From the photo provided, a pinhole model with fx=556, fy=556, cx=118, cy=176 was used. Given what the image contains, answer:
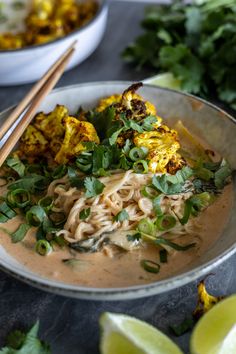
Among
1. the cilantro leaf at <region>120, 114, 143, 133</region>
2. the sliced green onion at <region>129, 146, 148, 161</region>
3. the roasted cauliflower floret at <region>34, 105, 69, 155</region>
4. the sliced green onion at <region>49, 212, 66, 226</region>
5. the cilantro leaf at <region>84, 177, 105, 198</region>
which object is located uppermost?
the roasted cauliflower floret at <region>34, 105, 69, 155</region>

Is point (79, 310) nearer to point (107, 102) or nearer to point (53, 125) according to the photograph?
point (53, 125)

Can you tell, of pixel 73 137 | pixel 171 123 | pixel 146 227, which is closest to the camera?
pixel 146 227

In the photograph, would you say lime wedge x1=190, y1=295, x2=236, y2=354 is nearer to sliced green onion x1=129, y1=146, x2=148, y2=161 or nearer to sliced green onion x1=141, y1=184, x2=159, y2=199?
sliced green onion x1=141, y1=184, x2=159, y2=199

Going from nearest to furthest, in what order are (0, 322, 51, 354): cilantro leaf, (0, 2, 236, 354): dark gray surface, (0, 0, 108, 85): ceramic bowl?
1. (0, 322, 51, 354): cilantro leaf
2. (0, 2, 236, 354): dark gray surface
3. (0, 0, 108, 85): ceramic bowl

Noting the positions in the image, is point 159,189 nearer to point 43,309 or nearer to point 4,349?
point 43,309

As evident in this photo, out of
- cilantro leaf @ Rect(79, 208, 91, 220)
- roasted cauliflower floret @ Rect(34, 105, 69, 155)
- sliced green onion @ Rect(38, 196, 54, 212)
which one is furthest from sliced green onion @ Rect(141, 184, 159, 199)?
roasted cauliflower floret @ Rect(34, 105, 69, 155)

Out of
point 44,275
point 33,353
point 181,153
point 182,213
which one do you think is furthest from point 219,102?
point 33,353

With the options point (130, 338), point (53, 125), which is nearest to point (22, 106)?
point (53, 125)

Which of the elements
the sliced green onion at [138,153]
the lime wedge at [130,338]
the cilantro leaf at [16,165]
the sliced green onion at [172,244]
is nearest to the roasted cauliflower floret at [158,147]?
the sliced green onion at [138,153]
